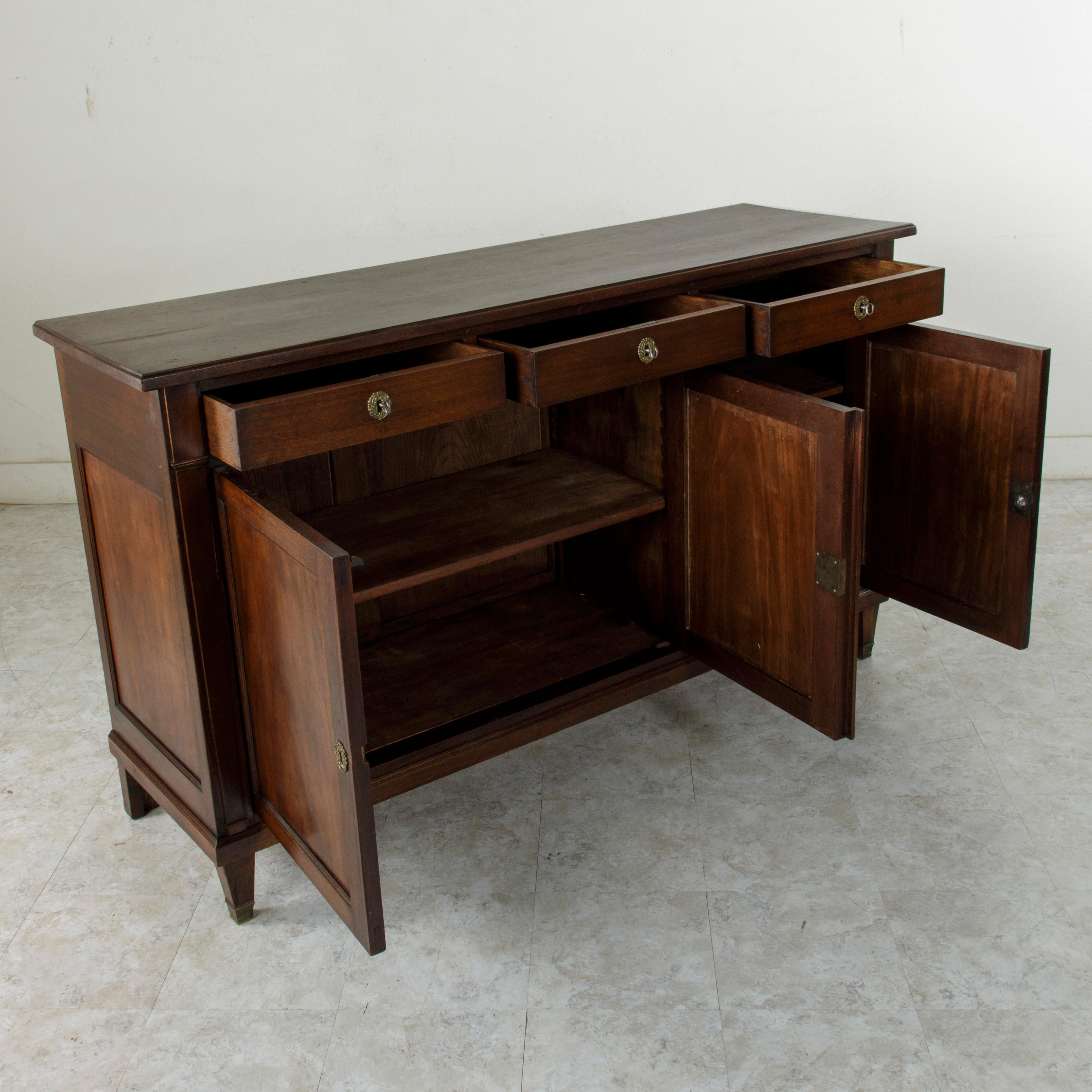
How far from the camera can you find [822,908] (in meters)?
2.06

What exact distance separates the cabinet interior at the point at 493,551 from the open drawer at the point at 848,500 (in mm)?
176

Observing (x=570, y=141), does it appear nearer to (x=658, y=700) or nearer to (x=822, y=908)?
(x=658, y=700)

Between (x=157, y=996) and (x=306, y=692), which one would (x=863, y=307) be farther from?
(x=157, y=996)

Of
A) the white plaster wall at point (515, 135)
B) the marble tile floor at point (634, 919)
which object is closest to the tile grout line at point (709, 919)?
the marble tile floor at point (634, 919)

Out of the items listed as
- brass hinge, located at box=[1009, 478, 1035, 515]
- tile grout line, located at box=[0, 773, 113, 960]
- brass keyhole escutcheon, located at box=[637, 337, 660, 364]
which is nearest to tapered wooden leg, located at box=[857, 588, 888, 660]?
brass hinge, located at box=[1009, 478, 1035, 515]

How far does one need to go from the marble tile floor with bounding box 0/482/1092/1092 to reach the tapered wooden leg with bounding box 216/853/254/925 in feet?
0.09

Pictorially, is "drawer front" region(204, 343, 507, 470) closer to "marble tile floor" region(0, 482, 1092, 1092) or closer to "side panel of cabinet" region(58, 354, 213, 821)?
"side panel of cabinet" region(58, 354, 213, 821)

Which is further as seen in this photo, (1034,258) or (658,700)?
(1034,258)

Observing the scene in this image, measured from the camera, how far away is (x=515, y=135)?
3.73m

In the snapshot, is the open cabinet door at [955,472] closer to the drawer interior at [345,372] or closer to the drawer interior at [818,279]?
the drawer interior at [818,279]

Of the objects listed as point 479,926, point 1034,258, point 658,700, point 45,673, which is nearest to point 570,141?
point 1034,258

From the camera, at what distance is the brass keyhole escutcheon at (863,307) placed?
2250 millimetres

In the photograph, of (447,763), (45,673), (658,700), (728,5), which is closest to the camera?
(447,763)

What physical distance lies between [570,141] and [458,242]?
45cm
